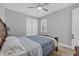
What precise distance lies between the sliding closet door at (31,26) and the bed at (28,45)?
6 centimetres

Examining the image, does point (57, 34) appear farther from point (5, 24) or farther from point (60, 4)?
point (5, 24)

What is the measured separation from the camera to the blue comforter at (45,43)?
59.7 inches

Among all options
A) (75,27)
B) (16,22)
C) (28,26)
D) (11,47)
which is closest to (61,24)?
(75,27)

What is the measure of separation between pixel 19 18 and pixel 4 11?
0.76 ft

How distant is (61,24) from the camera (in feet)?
5.18

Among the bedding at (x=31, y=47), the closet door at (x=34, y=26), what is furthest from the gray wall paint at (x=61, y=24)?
the bedding at (x=31, y=47)

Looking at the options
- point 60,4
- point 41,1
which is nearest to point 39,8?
point 41,1

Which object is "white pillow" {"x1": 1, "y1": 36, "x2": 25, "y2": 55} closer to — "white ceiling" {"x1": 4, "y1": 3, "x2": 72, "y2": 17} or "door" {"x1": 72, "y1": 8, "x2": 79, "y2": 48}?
"white ceiling" {"x1": 4, "y1": 3, "x2": 72, "y2": 17}

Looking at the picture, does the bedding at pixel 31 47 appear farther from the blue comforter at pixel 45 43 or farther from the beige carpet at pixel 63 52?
the beige carpet at pixel 63 52

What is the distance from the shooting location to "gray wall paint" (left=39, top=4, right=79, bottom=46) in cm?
155

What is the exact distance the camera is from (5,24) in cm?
151

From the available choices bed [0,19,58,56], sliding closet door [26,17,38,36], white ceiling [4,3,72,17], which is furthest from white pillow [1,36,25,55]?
white ceiling [4,3,72,17]

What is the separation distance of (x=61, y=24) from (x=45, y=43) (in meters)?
0.38

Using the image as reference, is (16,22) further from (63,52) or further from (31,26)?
(63,52)
